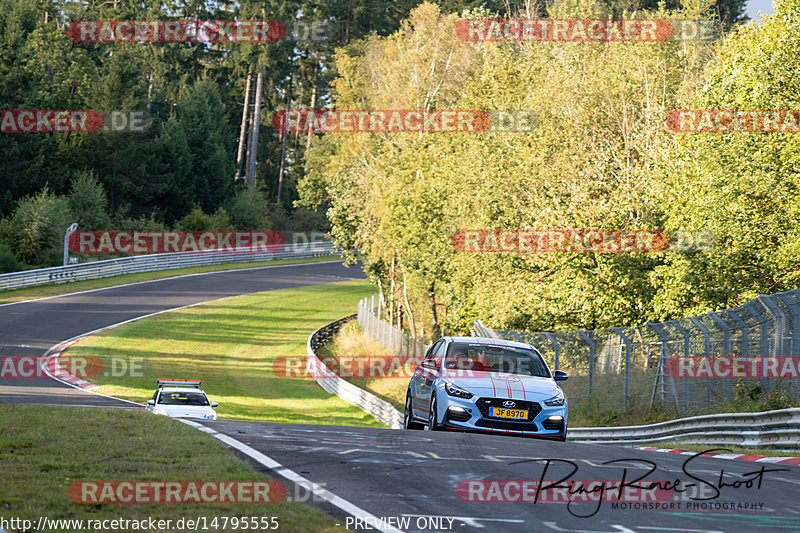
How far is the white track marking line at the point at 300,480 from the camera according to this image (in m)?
7.12

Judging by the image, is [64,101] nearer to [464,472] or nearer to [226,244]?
[226,244]

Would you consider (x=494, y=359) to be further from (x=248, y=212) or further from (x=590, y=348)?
(x=248, y=212)

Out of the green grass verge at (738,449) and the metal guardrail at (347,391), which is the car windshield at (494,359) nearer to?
the green grass verge at (738,449)

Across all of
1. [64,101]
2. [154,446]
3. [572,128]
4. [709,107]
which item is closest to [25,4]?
[64,101]

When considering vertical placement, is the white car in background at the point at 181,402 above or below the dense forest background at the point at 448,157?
below

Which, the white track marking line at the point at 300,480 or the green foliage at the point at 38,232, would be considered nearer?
the white track marking line at the point at 300,480

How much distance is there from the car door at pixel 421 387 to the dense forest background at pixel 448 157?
12.5m

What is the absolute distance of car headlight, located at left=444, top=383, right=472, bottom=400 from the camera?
1348 cm

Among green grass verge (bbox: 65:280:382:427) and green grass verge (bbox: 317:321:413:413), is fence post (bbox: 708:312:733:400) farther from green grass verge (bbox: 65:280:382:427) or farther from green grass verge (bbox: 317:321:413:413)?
green grass verge (bbox: 317:321:413:413)

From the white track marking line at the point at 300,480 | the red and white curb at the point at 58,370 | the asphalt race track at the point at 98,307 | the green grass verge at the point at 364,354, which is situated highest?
the white track marking line at the point at 300,480

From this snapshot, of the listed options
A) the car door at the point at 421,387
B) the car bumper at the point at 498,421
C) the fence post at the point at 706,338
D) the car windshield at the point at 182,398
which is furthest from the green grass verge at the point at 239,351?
the car bumper at the point at 498,421

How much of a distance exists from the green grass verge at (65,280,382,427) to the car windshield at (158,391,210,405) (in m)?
7.44

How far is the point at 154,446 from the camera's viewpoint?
10.1m

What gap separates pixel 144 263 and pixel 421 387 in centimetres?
5448
